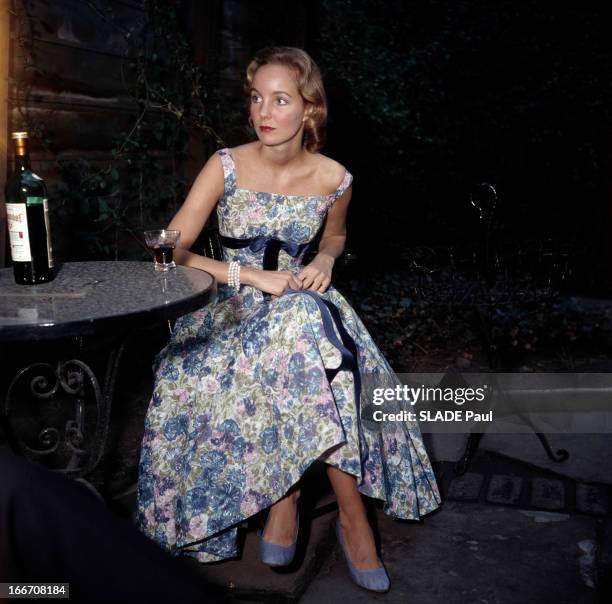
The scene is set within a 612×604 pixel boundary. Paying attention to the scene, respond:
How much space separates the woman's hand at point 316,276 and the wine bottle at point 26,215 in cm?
82

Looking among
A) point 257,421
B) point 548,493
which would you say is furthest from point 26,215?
point 548,493

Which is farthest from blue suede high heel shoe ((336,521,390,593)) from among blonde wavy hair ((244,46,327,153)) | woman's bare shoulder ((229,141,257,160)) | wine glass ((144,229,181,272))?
blonde wavy hair ((244,46,327,153))

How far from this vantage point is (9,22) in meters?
3.07

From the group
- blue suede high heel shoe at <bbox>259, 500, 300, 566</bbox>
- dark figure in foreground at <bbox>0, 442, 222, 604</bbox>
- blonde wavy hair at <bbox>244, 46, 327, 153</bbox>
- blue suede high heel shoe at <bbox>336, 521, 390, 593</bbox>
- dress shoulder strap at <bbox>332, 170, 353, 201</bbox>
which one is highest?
blonde wavy hair at <bbox>244, 46, 327, 153</bbox>

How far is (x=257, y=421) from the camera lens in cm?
230

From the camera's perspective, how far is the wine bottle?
1.95 meters

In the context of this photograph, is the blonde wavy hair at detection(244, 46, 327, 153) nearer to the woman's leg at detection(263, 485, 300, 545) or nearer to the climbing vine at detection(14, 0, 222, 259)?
the climbing vine at detection(14, 0, 222, 259)

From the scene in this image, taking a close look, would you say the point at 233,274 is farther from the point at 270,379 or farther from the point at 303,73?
the point at 303,73

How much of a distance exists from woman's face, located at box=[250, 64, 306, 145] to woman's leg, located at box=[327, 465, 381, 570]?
1.18 m

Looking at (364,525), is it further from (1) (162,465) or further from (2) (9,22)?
(2) (9,22)

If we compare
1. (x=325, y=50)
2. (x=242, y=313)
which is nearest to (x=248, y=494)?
(x=242, y=313)

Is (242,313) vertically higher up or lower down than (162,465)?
higher up

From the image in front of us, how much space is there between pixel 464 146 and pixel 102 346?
160 inches

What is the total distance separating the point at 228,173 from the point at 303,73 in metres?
0.43
